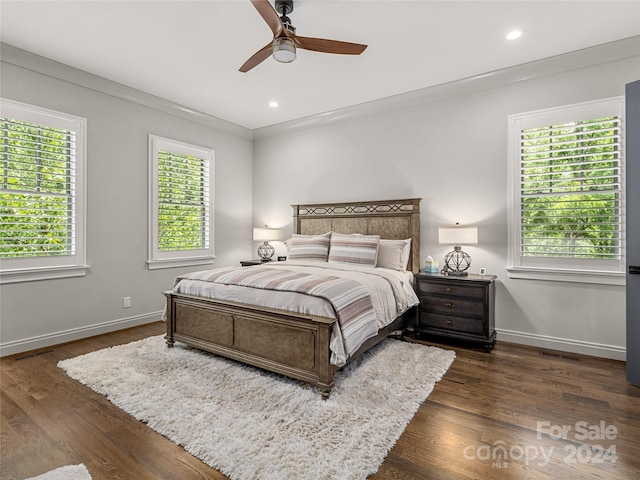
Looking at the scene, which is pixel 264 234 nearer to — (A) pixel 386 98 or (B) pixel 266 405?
(A) pixel 386 98

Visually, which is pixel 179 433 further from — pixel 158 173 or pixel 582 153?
pixel 582 153

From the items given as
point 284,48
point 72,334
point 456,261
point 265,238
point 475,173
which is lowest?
point 72,334

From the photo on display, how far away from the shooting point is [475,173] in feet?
12.8

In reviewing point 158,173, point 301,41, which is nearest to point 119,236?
point 158,173

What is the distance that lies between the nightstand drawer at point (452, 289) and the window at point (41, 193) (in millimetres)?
3769

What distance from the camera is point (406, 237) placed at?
4250 millimetres

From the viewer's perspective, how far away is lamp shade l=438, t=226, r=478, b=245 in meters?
3.60

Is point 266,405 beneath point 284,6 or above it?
beneath

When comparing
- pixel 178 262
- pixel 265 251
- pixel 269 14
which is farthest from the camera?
pixel 265 251

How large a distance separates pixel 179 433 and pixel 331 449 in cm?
90

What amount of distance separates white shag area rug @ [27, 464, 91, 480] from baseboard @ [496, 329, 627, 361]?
3757mm

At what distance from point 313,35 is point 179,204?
115 inches

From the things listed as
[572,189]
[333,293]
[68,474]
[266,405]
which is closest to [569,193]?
[572,189]

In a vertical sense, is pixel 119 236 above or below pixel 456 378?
above
